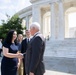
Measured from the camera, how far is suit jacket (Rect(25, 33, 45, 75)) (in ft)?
15.5

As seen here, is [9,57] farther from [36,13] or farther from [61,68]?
[36,13]

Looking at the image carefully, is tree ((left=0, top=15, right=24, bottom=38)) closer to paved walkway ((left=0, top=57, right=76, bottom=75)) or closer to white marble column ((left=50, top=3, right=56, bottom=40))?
white marble column ((left=50, top=3, right=56, bottom=40))

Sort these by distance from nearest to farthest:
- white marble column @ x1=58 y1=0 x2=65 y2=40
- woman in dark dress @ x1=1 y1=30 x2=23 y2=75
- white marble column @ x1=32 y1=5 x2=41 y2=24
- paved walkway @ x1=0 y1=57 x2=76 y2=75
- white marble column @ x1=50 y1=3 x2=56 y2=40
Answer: woman in dark dress @ x1=1 y1=30 x2=23 y2=75, paved walkway @ x1=0 y1=57 x2=76 y2=75, white marble column @ x1=58 y1=0 x2=65 y2=40, white marble column @ x1=50 y1=3 x2=56 y2=40, white marble column @ x1=32 y1=5 x2=41 y2=24

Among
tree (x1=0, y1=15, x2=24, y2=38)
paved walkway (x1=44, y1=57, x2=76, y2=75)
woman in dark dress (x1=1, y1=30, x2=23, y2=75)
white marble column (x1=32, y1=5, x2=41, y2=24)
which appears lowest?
paved walkway (x1=44, y1=57, x2=76, y2=75)

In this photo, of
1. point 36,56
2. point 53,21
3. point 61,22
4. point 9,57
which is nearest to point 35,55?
point 36,56

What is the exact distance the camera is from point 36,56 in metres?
4.73

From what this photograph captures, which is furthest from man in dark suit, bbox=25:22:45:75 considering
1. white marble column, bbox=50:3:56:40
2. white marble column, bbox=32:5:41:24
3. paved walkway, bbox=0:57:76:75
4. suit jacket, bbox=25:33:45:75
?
white marble column, bbox=32:5:41:24

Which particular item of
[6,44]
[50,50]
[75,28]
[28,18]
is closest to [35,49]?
[6,44]

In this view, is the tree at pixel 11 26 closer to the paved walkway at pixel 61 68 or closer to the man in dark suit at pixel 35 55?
the paved walkway at pixel 61 68

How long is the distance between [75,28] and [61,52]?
3436 cm

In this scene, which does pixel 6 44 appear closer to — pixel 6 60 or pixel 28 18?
pixel 6 60

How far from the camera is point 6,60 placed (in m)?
5.63

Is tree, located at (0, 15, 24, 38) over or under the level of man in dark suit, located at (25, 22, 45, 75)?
over

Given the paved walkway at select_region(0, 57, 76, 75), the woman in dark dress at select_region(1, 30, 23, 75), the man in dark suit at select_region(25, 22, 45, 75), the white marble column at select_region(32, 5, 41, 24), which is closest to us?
the man in dark suit at select_region(25, 22, 45, 75)
